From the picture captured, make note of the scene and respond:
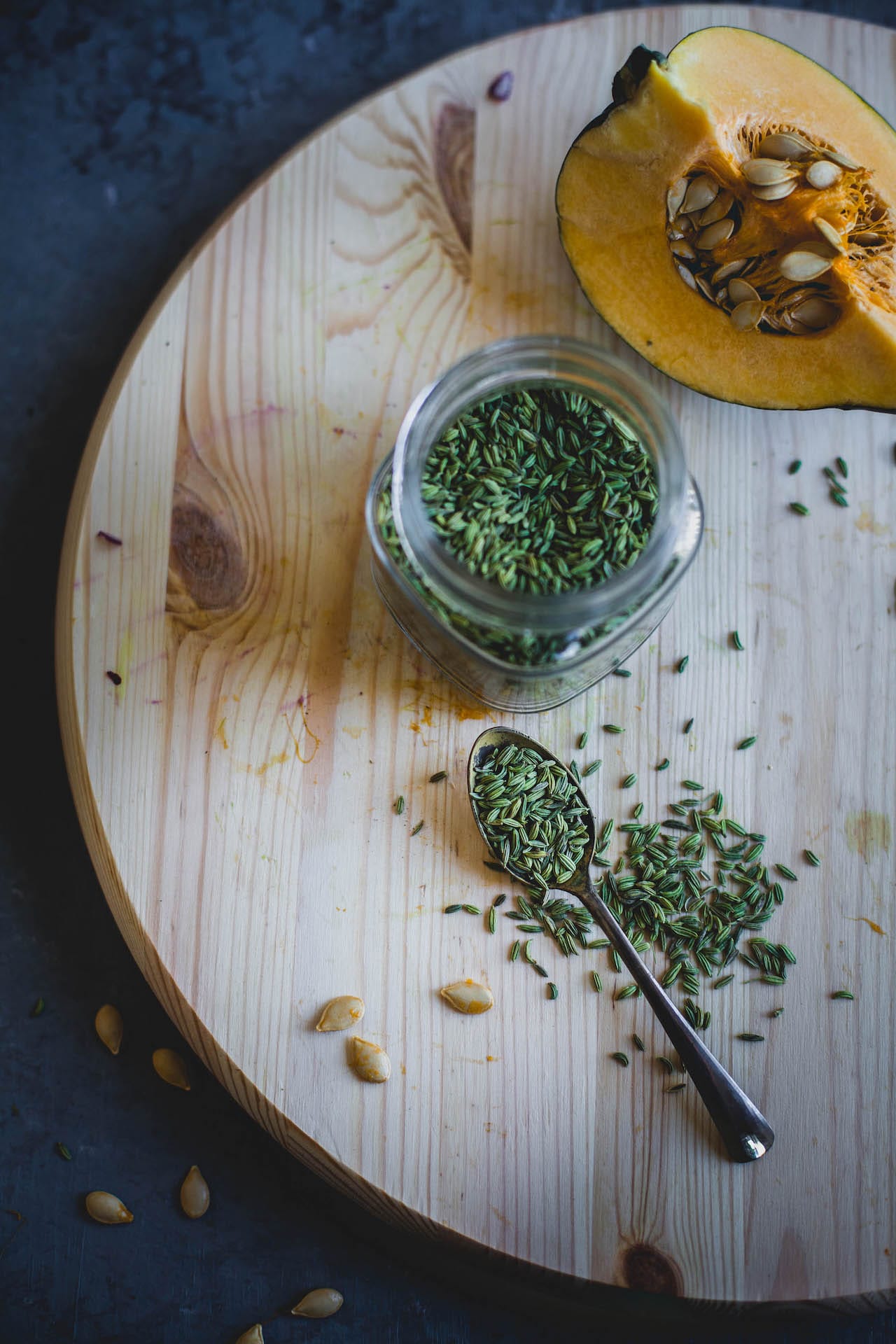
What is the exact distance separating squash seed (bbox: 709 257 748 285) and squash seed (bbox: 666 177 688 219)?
0.07 metres

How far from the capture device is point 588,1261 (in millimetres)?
920

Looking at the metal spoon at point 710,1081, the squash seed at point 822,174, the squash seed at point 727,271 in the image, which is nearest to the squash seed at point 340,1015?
the metal spoon at point 710,1081

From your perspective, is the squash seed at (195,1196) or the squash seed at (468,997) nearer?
the squash seed at (468,997)

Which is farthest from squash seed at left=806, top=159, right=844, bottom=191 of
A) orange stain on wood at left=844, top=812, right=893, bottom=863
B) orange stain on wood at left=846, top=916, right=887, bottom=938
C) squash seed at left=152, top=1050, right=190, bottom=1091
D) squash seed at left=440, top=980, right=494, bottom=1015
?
squash seed at left=152, top=1050, right=190, bottom=1091

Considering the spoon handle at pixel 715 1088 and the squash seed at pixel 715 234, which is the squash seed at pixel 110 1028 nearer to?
the spoon handle at pixel 715 1088

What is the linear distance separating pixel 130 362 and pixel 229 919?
24.2 inches

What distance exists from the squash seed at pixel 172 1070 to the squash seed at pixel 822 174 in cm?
120

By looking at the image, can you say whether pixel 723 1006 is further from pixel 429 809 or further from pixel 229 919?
pixel 229 919

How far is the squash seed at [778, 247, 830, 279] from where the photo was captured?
0.92 meters

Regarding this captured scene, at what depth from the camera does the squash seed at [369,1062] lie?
3.08 ft

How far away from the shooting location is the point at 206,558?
102 cm

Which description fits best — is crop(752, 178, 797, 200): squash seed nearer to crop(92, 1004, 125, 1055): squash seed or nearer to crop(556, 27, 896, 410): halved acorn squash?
crop(556, 27, 896, 410): halved acorn squash

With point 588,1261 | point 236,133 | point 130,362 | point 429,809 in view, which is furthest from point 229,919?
point 236,133

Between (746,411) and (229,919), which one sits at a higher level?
(746,411)
